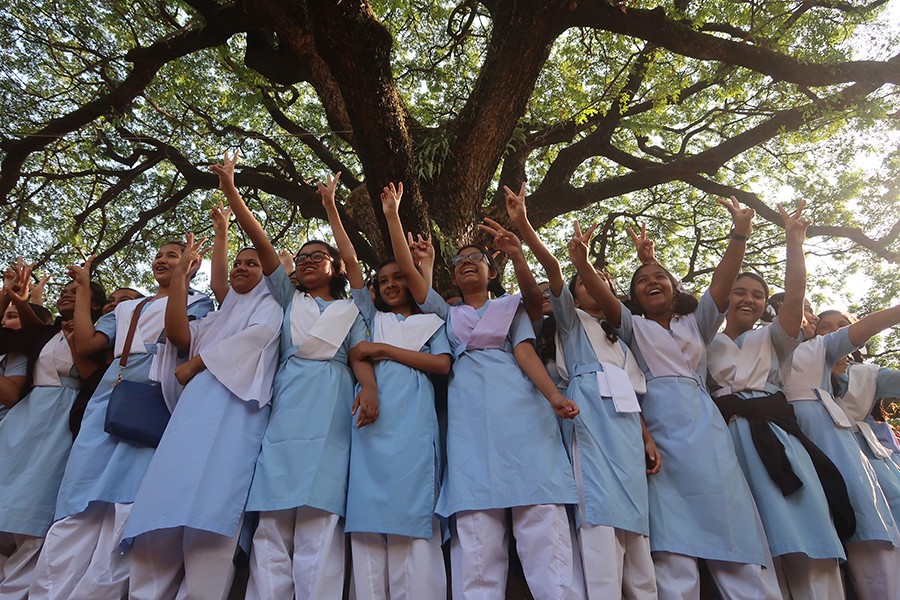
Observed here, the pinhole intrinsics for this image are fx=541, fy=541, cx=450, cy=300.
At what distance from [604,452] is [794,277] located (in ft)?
4.98

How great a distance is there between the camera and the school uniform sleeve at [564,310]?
10.3 ft

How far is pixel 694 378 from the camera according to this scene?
10.1 feet

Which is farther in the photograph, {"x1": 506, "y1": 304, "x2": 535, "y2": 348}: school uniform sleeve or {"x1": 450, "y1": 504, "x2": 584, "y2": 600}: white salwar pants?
{"x1": 506, "y1": 304, "x2": 535, "y2": 348}: school uniform sleeve

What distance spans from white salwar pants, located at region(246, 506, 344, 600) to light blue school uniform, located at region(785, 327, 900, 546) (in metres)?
2.68

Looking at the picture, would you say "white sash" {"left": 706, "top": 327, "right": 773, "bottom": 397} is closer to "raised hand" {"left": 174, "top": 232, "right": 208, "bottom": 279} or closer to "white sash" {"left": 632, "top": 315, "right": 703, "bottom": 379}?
"white sash" {"left": 632, "top": 315, "right": 703, "bottom": 379}

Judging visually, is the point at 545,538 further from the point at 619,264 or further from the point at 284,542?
the point at 619,264

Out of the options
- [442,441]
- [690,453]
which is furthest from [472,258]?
[690,453]

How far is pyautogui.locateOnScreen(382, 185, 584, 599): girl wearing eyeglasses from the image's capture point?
2484mm

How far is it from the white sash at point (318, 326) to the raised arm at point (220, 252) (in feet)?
1.81

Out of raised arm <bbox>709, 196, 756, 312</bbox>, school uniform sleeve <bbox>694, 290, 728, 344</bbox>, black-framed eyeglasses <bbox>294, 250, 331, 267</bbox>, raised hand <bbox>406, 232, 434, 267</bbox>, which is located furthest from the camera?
raised hand <bbox>406, 232, 434, 267</bbox>

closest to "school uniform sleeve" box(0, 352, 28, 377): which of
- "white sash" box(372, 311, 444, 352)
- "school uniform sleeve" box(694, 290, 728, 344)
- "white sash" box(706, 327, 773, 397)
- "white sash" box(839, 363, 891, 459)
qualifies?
"white sash" box(372, 311, 444, 352)

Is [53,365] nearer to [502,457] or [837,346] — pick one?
[502,457]

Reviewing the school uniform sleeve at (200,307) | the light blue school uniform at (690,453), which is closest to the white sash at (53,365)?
the school uniform sleeve at (200,307)

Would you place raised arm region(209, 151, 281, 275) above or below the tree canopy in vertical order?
below
